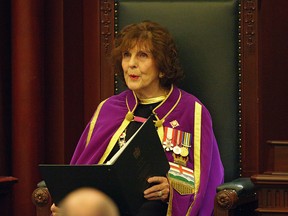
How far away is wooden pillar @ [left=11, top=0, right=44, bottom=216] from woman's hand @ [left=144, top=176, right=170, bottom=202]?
3.89 ft

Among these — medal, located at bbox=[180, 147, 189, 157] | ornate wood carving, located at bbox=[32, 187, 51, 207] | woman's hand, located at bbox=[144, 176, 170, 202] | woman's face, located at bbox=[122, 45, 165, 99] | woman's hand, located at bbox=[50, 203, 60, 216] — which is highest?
woman's face, located at bbox=[122, 45, 165, 99]

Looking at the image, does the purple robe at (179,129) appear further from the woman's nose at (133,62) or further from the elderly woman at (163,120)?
the woman's nose at (133,62)

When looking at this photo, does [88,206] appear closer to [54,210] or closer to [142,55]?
[54,210]

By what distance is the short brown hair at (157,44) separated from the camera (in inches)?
133

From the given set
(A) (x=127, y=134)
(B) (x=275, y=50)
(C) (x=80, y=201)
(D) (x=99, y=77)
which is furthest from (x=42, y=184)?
(C) (x=80, y=201)

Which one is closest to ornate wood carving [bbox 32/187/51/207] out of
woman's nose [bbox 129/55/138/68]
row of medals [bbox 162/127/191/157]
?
row of medals [bbox 162/127/191/157]

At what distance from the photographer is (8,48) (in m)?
4.03

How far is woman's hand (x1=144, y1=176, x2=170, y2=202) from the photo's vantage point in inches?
115

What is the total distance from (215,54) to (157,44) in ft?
1.18

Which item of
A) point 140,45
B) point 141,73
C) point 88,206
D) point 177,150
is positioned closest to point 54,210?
point 177,150

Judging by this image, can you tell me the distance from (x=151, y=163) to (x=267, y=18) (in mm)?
1513

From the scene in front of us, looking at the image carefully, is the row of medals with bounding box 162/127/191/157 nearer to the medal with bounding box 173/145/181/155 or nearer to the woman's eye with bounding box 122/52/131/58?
the medal with bounding box 173/145/181/155

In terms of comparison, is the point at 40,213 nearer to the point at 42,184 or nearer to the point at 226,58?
the point at 42,184

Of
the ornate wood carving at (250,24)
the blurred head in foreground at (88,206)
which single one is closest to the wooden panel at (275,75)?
the ornate wood carving at (250,24)
